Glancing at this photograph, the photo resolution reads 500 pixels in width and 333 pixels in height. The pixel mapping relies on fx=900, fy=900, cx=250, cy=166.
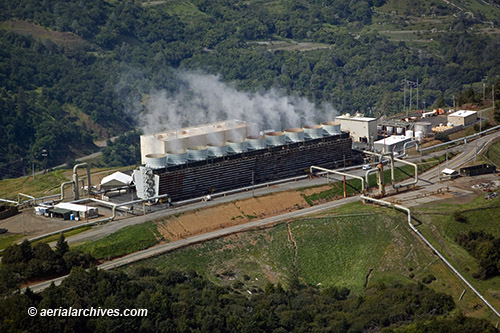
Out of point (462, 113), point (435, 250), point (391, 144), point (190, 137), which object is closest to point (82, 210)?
point (190, 137)

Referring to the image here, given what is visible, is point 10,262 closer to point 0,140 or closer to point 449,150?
point 449,150

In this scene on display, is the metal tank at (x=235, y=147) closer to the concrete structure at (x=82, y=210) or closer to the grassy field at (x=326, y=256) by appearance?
the grassy field at (x=326, y=256)

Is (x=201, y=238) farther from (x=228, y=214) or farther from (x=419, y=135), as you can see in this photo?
(x=419, y=135)

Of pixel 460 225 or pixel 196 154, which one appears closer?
pixel 460 225

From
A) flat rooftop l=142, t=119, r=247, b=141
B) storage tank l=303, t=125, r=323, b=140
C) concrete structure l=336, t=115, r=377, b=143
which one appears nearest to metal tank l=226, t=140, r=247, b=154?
flat rooftop l=142, t=119, r=247, b=141

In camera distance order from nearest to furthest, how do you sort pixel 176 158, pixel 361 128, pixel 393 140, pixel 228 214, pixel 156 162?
1. pixel 228 214
2. pixel 156 162
3. pixel 176 158
4. pixel 393 140
5. pixel 361 128

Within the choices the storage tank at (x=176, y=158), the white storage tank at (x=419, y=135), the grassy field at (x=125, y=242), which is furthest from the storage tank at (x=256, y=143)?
the white storage tank at (x=419, y=135)

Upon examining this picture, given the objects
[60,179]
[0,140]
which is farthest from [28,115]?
[60,179]
